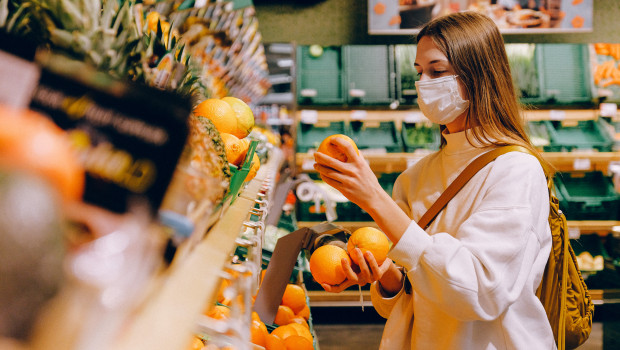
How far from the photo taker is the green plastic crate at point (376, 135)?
4109 mm

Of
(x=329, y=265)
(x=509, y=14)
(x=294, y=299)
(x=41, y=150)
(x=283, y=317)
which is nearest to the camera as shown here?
(x=41, y=150)

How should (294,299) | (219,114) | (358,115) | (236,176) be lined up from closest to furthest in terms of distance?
(236,176) < (219,114) < (294,299) < (358,115)

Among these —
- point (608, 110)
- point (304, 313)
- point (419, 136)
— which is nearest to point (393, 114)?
point (419, 136)

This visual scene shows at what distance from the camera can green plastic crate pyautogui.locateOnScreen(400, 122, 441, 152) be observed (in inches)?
162

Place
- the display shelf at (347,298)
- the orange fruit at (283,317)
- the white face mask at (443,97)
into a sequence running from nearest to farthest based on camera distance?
the white face mask at (443,97) < the orange fruit at (283,317) < the display shelf at (347,298)

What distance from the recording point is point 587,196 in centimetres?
409

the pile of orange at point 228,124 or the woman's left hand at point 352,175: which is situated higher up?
the pile of orange at point 228,124

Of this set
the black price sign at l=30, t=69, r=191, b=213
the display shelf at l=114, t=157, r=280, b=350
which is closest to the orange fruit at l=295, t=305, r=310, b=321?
the display shelf at l=114, t=157, r=280, b=350

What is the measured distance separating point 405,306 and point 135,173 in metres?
1.10

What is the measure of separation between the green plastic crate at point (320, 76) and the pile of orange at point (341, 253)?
10.5ft

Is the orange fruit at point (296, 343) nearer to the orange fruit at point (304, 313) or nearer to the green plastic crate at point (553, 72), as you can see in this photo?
the orange fruit at point (304, 313)

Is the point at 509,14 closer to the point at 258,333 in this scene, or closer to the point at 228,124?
the point at 228,124

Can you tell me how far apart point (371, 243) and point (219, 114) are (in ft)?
1.98

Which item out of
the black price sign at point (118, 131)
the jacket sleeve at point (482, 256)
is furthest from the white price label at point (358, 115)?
the black price sign at point (118, 131)
